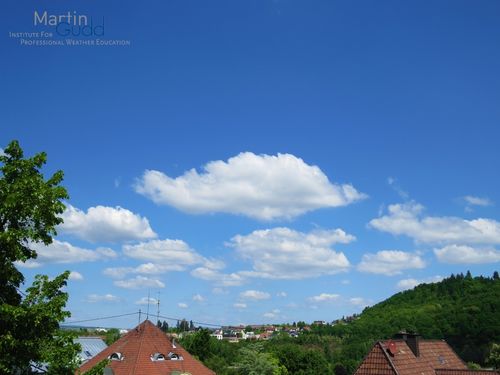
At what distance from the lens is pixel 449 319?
13562 centimetres

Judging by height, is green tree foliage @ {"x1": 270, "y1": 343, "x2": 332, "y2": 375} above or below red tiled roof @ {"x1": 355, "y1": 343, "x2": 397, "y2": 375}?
below

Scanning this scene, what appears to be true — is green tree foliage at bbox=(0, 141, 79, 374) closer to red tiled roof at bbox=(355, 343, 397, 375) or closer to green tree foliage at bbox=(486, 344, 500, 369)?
red tiled roof at bbox=(355, 343, 397, 375)

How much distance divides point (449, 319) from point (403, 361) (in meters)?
104

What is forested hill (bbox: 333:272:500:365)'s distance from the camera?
4589 inches

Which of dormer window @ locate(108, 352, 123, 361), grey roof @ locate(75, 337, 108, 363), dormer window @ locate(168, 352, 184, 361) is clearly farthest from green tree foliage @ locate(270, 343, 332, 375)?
dormer window @ locate(108, 352, 123, 361)

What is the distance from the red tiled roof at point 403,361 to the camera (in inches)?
1623

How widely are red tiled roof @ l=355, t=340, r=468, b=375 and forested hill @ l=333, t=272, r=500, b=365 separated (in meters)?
38.3

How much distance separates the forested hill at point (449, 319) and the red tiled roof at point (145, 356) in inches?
2181

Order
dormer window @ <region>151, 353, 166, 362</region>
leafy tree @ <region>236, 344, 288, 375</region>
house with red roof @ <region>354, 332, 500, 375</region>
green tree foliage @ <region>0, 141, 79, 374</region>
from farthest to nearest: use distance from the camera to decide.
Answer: leafy tree @ <region>236, 344, 288, 375</region> → dormer window @ <region>151, 353, 166, 362</region> → house with red roof @ <region>354, 332, 500, 375</region> → green tree foliage @ <region>0, 141, 79, 374</region>

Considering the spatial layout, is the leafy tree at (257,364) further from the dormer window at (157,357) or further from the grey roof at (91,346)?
the grey roof at (91,346)

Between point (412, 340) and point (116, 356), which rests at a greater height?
point (412, 340)

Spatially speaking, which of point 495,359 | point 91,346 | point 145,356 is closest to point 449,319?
point 495,359

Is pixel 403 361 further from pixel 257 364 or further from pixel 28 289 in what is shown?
pixel 28 289

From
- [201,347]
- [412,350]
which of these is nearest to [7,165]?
[412,350]
